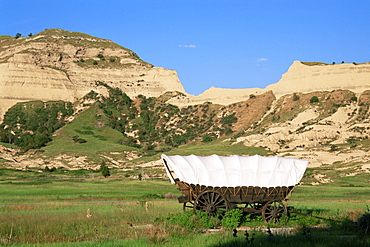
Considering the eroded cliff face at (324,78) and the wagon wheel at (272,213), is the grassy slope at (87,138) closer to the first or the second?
the eroded cliff face at (324,78)

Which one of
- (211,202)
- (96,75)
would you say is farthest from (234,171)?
(96,75)

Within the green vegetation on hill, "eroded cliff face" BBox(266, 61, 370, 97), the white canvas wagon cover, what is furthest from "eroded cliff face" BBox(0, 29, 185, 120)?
the white canvas wagon cover

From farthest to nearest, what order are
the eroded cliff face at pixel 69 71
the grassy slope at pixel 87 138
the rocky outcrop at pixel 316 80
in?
the eroded cliff face at pixel 69 71 < the rocky outcrop at pixel 316 80 < the grassy slope at pixel 87 138

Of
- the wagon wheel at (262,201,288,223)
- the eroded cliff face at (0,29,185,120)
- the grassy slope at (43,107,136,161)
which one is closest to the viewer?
the wagon wheel at (262,201,288,223)

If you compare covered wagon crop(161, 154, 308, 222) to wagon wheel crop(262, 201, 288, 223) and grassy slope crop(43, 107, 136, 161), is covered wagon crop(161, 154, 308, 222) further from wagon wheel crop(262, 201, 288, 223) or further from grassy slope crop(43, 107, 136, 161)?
grassy slope crop(43, 107, 136, 161)

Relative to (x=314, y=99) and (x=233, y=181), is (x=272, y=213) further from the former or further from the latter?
(x=314, y=99)

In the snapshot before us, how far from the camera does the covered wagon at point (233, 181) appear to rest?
2197 centimetres

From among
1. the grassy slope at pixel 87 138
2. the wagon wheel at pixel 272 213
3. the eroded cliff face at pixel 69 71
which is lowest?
the wagon wheel at pixel 272 213

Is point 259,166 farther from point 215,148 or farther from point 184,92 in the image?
point 184,92

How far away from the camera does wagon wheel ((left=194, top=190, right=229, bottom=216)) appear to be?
22.0m

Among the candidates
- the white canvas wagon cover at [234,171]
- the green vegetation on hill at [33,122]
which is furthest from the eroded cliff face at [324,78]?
the white canvas wagon cover at [234,171]

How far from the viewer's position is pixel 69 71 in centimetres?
15438

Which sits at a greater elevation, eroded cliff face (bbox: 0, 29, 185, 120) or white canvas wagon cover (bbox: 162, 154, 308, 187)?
eroded cliff face (bbox: 0, 29, 185, 120)

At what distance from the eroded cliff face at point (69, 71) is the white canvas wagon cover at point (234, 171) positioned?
122 metres
